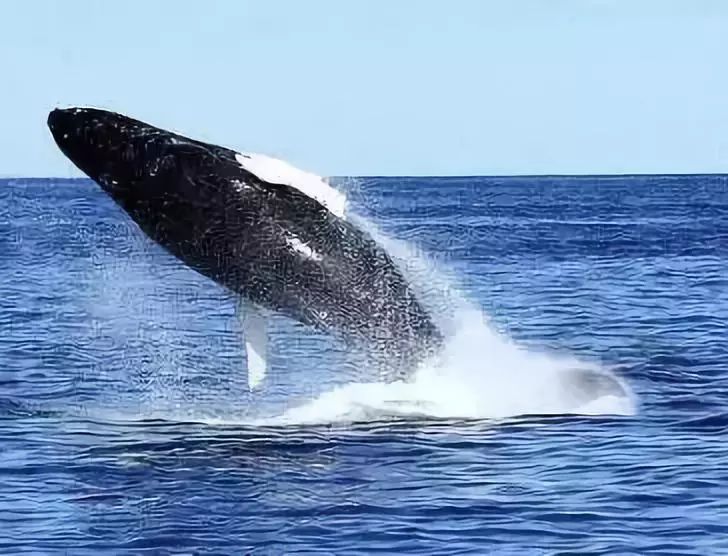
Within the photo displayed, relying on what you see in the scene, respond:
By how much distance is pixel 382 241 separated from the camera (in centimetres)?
2036

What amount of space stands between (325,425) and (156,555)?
19.5 feet

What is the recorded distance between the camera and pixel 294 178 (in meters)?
19.5

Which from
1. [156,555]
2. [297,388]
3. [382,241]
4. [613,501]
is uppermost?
[382,241]

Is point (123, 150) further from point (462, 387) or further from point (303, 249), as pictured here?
point (462, 387)

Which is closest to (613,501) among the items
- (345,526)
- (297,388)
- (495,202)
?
(345,526)

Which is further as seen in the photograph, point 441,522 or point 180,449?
point 180,449

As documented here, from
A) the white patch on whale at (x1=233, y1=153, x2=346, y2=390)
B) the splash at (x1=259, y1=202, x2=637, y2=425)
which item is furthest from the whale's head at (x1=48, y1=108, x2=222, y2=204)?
the splash at (x1=259, y1=202, x2=637, y2=425)

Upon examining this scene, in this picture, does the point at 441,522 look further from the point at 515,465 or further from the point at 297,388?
the point at 297,388

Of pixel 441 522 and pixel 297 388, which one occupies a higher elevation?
pixel 297 388

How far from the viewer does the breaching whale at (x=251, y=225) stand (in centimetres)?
1923

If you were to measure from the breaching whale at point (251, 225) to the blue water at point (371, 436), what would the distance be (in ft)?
2.59

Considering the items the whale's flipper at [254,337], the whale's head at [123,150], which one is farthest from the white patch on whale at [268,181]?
the whale's head at [123,150]

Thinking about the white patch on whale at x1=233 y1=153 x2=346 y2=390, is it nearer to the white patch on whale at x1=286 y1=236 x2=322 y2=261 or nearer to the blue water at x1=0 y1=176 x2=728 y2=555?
the white patch on whale at x1=286 y1=236 x2=322 y2=261

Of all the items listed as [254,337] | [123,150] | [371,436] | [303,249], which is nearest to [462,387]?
[371,436]
